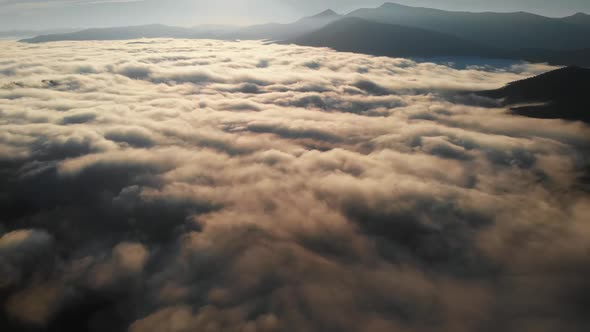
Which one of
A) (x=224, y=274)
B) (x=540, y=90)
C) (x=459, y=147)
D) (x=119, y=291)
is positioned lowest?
(x=119, y=291)

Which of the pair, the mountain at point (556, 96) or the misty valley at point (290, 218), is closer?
the misty valley at point (290, 218)

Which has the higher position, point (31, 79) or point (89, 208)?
point (31, 79)

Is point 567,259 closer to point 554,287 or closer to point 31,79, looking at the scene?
point 554,287

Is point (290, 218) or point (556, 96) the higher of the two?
point (556, 96)

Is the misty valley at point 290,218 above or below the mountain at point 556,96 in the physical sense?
below

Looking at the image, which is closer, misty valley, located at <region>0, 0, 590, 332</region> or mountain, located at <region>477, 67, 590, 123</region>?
misty valley, located at <region>0, 0, 590, 332</region>

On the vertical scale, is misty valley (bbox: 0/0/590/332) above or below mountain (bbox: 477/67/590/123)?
below

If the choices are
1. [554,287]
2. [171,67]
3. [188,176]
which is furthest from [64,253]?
[171,67]

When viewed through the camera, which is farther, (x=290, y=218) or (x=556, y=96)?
(x=556, y=96)
